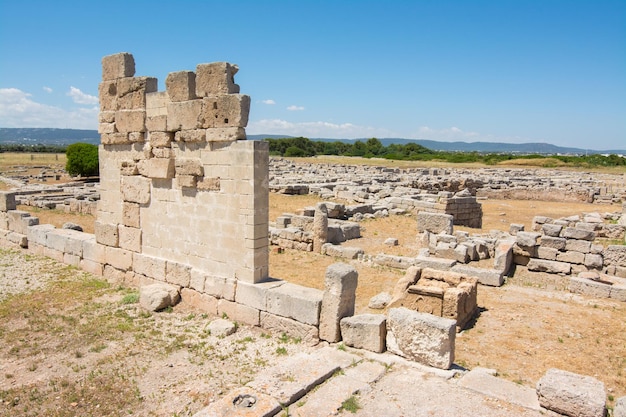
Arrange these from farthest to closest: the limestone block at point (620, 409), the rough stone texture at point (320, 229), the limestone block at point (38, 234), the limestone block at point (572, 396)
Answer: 1. the rough stone texture at point (320, 229)
2. the limestone block at point (38, 234)
3. the limestone block at point (572, 396)
4. the limestone block at point (620, 409)

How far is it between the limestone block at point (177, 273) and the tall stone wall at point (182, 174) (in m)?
0.07

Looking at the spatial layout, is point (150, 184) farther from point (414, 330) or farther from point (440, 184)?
point (440, 184)

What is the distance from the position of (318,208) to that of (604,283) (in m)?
8.05

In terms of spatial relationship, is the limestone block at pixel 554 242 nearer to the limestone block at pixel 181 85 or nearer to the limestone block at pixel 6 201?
the limestone block at pixel 181 85

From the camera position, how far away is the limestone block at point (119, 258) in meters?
10.2

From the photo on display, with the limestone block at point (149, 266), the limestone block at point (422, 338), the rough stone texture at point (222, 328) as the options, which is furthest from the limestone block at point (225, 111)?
the limestone block at point (422, 338)

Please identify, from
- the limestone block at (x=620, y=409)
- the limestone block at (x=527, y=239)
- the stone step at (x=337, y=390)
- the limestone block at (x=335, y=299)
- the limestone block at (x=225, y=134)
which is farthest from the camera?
the limestone block at (x=527, y=239)

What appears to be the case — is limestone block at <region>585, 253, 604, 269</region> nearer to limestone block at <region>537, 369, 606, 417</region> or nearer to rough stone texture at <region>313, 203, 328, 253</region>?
rough stone texture at <region>313, 203, 328, 253</region>

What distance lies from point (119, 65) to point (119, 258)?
4.30m

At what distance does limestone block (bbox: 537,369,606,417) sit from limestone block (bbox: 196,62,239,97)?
21.4ft

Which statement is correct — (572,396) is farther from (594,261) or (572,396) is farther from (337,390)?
(594,261)

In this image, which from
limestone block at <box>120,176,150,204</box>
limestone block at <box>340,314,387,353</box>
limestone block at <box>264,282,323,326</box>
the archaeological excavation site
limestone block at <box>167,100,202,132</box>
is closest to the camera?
the archaeological excavation site

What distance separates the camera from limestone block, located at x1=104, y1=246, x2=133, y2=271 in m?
10.2

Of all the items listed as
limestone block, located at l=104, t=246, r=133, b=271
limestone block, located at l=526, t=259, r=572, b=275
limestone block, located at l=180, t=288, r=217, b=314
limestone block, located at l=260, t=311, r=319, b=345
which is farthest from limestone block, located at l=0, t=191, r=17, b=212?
limestone block, located at l=526, t=259, r=572, b=275
